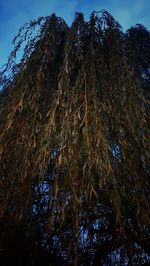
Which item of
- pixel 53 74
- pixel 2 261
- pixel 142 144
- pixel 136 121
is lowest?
pixel 2 261

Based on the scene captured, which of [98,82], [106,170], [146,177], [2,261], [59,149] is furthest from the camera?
[2,261]

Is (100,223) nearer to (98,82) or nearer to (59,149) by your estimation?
(59,149)

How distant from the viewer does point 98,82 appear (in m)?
2.41

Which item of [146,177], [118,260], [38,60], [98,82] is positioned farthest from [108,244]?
[38,60]

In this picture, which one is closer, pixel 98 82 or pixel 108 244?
pixel 98 82

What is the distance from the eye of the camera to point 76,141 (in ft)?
6.54

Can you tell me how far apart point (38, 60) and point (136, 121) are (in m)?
0.92

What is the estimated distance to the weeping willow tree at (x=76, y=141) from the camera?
1939mm

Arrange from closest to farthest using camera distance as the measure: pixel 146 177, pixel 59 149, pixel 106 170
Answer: pixel 106 170 → pixel 59 149 → pixel 146 177

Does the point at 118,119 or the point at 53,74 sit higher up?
the point at 53,74

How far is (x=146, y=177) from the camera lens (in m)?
2.19

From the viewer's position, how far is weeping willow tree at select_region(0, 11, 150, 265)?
6.36ft

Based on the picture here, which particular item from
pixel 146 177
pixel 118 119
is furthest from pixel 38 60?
pixel 146 177

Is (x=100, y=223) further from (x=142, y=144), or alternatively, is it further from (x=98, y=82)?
(x=98, y=82)
